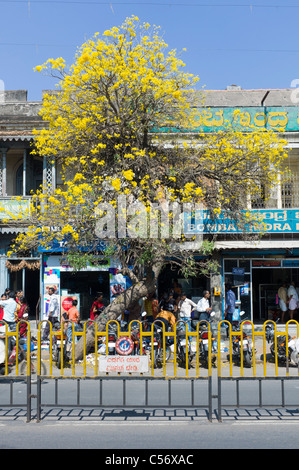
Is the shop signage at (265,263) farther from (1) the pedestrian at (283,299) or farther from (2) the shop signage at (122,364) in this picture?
(2) the shop signage at (122,364)

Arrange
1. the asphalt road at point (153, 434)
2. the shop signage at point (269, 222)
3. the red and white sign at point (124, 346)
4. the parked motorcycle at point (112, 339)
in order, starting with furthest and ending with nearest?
the shop signage at point (269, 222) → the parked motorcycle at point (112, 339) → the red and white sign at point (124, 346) → the asphalt road at point (153, 434)

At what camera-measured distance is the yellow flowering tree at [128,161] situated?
10.9 meters

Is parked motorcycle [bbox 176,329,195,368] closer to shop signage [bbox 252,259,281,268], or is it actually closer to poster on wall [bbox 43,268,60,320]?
shop signage [bbox 252,259,281,268]

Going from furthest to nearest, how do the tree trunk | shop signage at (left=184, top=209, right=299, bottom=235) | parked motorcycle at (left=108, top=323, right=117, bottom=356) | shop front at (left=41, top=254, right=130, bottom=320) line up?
shop front at (left=41, top=254, right=130, bottom=320), shop signage at (left=184, top=209, right=299, bottom=235), the tree trunk, parked motorcycle at (left=108, top=323, right=117, bottom=356)

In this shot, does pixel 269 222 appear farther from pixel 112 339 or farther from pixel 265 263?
pixel 112 339

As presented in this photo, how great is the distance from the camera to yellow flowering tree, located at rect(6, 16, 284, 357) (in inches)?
429

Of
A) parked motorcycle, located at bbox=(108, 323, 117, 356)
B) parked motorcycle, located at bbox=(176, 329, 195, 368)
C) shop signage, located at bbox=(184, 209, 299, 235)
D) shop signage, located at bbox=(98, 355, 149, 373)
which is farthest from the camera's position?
shop signage, located at bbox=(184, 209, 299, 235)

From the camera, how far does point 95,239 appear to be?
1177cm

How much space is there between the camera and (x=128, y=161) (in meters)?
11.5

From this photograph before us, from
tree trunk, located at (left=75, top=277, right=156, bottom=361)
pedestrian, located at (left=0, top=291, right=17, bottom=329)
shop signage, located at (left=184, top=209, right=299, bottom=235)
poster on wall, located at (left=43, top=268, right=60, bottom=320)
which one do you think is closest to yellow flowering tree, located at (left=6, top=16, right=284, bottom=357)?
tree trunk, located at (left=75, top=277, right=156, bottom=361)

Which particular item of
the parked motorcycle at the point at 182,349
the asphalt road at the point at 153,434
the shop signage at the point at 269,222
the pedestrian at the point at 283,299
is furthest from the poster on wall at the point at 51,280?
the asphalt road at the point at 153,434

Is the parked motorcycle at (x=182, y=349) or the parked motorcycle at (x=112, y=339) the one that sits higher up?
the parked motorcycle at (x=112, y=339)

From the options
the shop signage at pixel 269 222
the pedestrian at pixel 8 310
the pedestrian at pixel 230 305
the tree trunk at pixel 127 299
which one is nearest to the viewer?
the tree trunk at pixel 127 299

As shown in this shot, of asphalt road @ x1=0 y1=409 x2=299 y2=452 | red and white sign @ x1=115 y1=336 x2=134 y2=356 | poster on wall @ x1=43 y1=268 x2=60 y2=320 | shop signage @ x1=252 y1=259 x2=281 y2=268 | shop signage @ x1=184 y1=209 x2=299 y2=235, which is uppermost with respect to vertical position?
shop signage @ x1=184 y1=209 x2=299 y2=235
